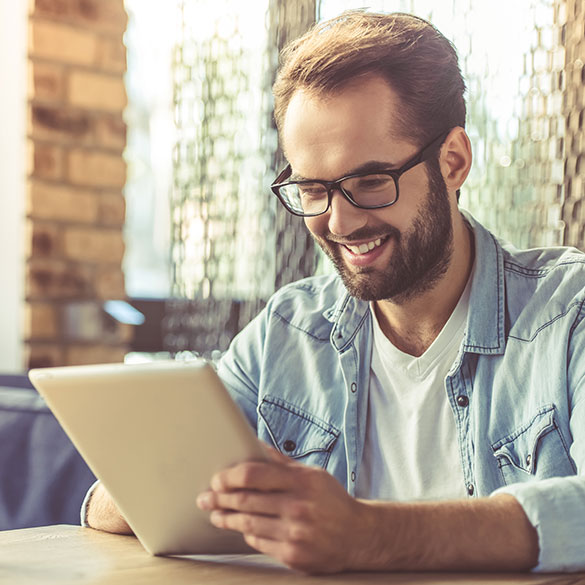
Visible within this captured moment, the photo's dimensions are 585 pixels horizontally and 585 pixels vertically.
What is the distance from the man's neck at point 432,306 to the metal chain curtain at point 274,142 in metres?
0.38

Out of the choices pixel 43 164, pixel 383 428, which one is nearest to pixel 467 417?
pixel 383 428

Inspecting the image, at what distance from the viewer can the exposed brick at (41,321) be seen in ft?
9.20

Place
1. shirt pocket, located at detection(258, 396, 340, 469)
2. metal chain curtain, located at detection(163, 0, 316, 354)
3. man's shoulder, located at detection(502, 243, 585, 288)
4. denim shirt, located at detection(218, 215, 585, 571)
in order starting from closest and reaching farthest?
denim shirt, located at detection(218, 215, 585, 571), man's shoulder, located at detection(502, 243, 585, 288), shirt pocket, located at detection(258, 396, 340, 469), metal chain curtain, located at detection(163, 0, 316, 354)

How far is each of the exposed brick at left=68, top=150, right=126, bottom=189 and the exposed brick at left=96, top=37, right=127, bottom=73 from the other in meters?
0.27

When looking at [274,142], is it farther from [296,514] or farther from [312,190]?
[296,514]

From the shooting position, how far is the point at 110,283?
2.90 m

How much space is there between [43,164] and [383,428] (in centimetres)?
169

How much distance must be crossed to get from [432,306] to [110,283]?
159 centimetres

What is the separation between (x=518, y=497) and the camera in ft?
3.24

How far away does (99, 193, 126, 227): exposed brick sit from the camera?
283 cm

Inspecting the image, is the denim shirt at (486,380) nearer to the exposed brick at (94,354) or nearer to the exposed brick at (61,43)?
the exposed brick at (94,354)

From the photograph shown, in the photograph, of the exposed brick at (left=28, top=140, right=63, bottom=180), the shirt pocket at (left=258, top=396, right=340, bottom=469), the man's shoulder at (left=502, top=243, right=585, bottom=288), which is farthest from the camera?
the exposed brick at (left=28, top=140, right=63, bottom=180)

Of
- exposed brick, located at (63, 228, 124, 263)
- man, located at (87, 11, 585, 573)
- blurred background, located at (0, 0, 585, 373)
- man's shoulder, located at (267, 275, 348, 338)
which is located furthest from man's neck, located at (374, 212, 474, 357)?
exposed brick, located at (63, 228, 124, 263)

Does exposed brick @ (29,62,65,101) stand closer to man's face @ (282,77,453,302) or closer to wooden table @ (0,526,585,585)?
man's face @ (282,77,453,302)
